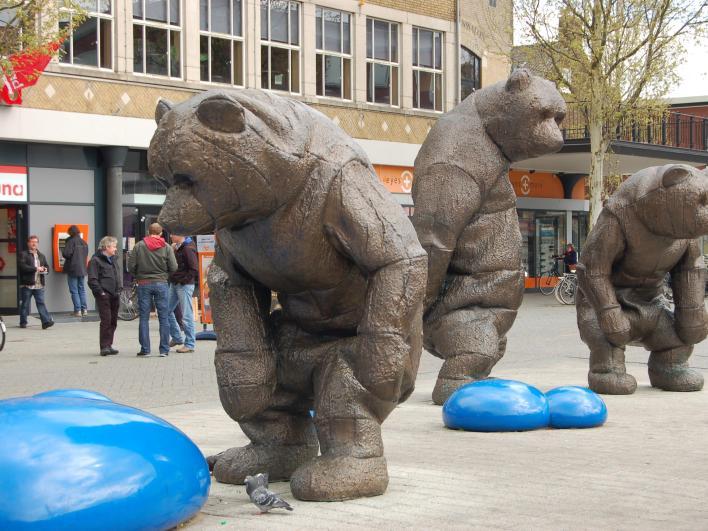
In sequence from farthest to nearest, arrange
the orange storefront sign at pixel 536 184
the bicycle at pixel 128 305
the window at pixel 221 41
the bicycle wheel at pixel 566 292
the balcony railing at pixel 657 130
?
1. the orange storefront sign at pixel 536 184
2. the balcony railing at pixel 657 130
3. the bicycle wheel at pixel 566 292
4. the window at pixel 221 41
5. the bicycle at pixel 128 305

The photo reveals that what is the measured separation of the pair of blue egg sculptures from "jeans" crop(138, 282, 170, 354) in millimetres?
8010

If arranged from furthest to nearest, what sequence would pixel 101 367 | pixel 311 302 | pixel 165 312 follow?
pixel 165 312 → pixel 101 367 → pixel 311 302

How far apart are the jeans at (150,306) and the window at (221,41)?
35.3ft

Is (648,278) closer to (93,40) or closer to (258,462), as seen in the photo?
(258,462)

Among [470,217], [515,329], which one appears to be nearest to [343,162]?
[470,217]

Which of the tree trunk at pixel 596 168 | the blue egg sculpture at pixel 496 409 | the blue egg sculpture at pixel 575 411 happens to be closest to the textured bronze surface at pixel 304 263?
the blue egg sculpture at pixel 496 409

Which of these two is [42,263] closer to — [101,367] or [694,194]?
[101,367]

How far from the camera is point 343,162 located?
173 inches

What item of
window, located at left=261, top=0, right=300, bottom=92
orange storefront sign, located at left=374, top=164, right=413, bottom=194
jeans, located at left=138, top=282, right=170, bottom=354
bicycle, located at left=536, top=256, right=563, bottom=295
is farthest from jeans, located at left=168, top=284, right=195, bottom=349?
bicycle, located at left=536, top=256, right=563, bottom=295

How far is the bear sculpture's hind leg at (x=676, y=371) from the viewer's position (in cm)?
856

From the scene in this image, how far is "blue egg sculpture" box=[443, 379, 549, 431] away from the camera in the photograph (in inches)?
255

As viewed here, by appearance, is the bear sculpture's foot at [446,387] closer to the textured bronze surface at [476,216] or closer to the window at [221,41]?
the textured bronze surface at [476,216]

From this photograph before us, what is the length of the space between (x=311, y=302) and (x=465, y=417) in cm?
213

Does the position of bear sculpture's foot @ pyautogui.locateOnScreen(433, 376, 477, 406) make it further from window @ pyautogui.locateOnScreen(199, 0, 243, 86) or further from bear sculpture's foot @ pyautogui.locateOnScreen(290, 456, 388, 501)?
window @ pyautogui.locateOnScreen(199, 0, 243, 86)
